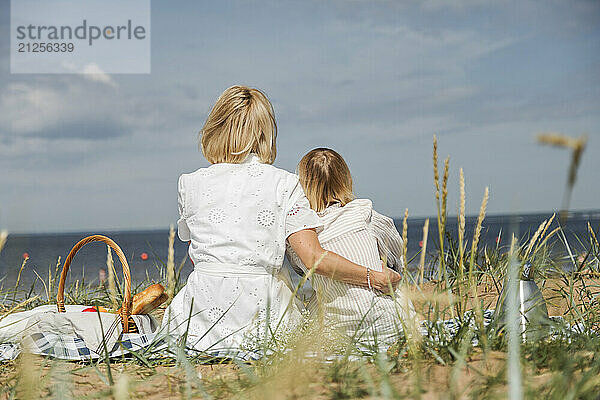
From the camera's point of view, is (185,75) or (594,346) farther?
(185,75)

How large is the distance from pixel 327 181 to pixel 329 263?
0.69 metres

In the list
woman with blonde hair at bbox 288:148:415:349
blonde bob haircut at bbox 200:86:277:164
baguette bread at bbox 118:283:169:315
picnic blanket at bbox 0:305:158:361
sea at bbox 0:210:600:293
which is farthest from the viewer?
baguette bread at bbox 118:283:169:315

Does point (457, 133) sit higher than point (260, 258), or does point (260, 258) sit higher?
point (457, 133)

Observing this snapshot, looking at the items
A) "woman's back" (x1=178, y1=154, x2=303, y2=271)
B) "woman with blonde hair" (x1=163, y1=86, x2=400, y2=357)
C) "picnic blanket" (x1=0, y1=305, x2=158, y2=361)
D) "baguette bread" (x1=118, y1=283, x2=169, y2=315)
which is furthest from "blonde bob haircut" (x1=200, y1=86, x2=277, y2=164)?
"picnic blanket" (x1=0, y1=305, x2=158, y2=361)

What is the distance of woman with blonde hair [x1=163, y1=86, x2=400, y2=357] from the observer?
9.41 ft

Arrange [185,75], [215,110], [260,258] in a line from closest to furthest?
[260,258], [215,110], [185,75]

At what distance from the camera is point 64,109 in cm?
5075

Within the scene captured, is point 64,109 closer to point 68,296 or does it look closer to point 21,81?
point 21,81

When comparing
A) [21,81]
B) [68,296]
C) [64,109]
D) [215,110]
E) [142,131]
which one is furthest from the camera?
[142,131]

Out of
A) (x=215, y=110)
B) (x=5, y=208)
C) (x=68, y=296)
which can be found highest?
(x=215, y=110)

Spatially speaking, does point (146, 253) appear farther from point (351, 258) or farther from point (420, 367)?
point (420, 367)

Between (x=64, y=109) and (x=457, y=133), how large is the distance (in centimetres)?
5434

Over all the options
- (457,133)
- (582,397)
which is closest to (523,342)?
(582,397)

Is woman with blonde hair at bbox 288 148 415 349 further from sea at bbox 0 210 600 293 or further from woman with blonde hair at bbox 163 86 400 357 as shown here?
sea at bbox 0 210 600 293
